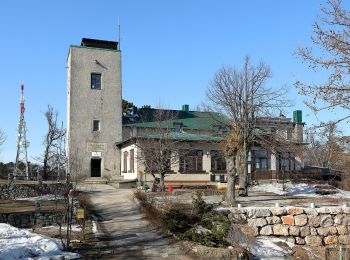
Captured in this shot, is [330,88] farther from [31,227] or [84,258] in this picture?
[31,227]

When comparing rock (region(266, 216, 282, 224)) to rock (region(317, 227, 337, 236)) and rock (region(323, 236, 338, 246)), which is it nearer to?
rock (region(317, 227, 337, 236))

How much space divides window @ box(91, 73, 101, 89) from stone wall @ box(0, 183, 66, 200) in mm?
15932

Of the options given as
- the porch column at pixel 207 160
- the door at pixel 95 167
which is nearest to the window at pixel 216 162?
the porch column at pixel 207 160

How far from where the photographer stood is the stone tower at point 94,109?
1732 inches

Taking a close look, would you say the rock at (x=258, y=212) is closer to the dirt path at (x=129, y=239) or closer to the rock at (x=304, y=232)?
the rock at (x=304, y=232)

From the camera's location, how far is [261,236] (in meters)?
17.8

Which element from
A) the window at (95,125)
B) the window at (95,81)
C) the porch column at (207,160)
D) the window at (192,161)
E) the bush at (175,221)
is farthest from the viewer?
the window at (95,81)

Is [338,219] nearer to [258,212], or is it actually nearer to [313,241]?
[313,241]

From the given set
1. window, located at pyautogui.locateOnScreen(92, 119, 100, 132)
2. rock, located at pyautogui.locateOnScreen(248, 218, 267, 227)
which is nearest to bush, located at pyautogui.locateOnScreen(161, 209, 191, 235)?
rock, located at pyautogui.locateOnScreen(248, 218, 267, 227)

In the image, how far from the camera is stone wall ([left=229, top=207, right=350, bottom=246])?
1791 cm

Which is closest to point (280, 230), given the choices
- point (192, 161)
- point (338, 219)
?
point (338, 219)

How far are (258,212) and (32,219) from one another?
9.56 m

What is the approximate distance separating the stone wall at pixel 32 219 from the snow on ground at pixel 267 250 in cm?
833

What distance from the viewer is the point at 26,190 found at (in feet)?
103
